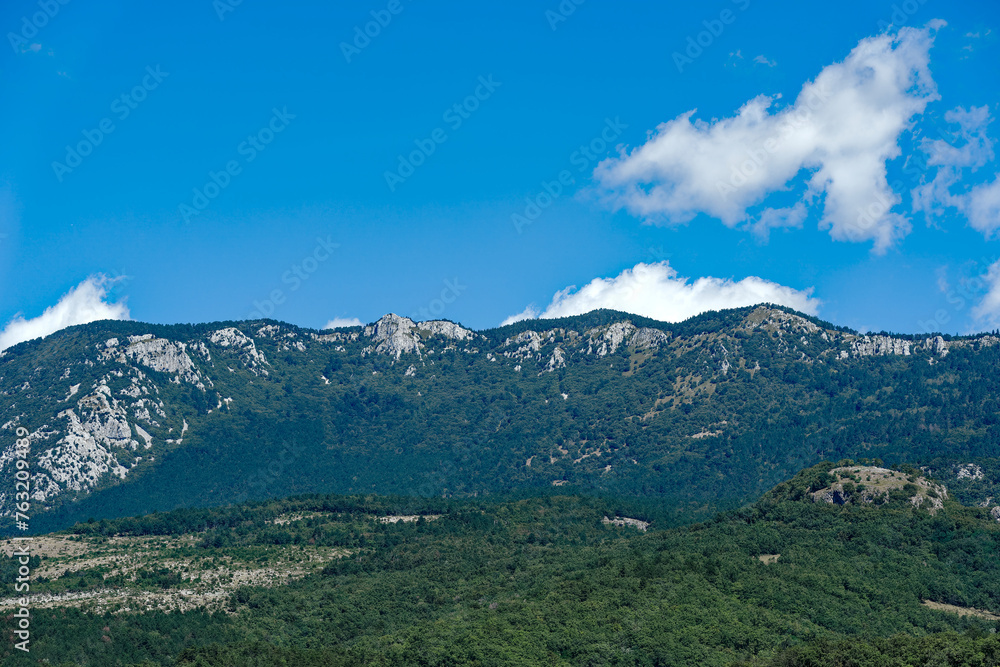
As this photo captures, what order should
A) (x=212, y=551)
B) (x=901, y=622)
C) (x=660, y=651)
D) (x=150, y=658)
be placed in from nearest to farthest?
(x=660, y=651) → (x=901, y=622) → (x=150, y=658) → (x=212, y=551)

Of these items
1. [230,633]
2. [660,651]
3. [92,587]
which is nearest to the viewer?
[660,651]

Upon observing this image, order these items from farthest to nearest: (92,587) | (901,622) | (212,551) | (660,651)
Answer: (212,551)
(92,587)
(901,622)
(660,651)

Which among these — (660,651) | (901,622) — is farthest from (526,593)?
(901,622)

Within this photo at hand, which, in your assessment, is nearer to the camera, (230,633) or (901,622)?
(901,622)

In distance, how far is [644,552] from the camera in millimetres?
158000

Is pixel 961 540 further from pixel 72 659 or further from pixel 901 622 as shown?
pixel 72 659

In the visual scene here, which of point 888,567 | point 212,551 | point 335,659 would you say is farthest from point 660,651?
point 212,551

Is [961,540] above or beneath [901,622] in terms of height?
above

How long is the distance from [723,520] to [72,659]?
11473cm

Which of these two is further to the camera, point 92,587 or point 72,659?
point 92,587

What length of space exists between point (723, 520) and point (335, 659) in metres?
92.4

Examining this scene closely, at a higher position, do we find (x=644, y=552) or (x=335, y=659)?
(x=644, y=552)

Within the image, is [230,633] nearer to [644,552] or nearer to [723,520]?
[644,552]

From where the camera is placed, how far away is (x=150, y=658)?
413 feet
